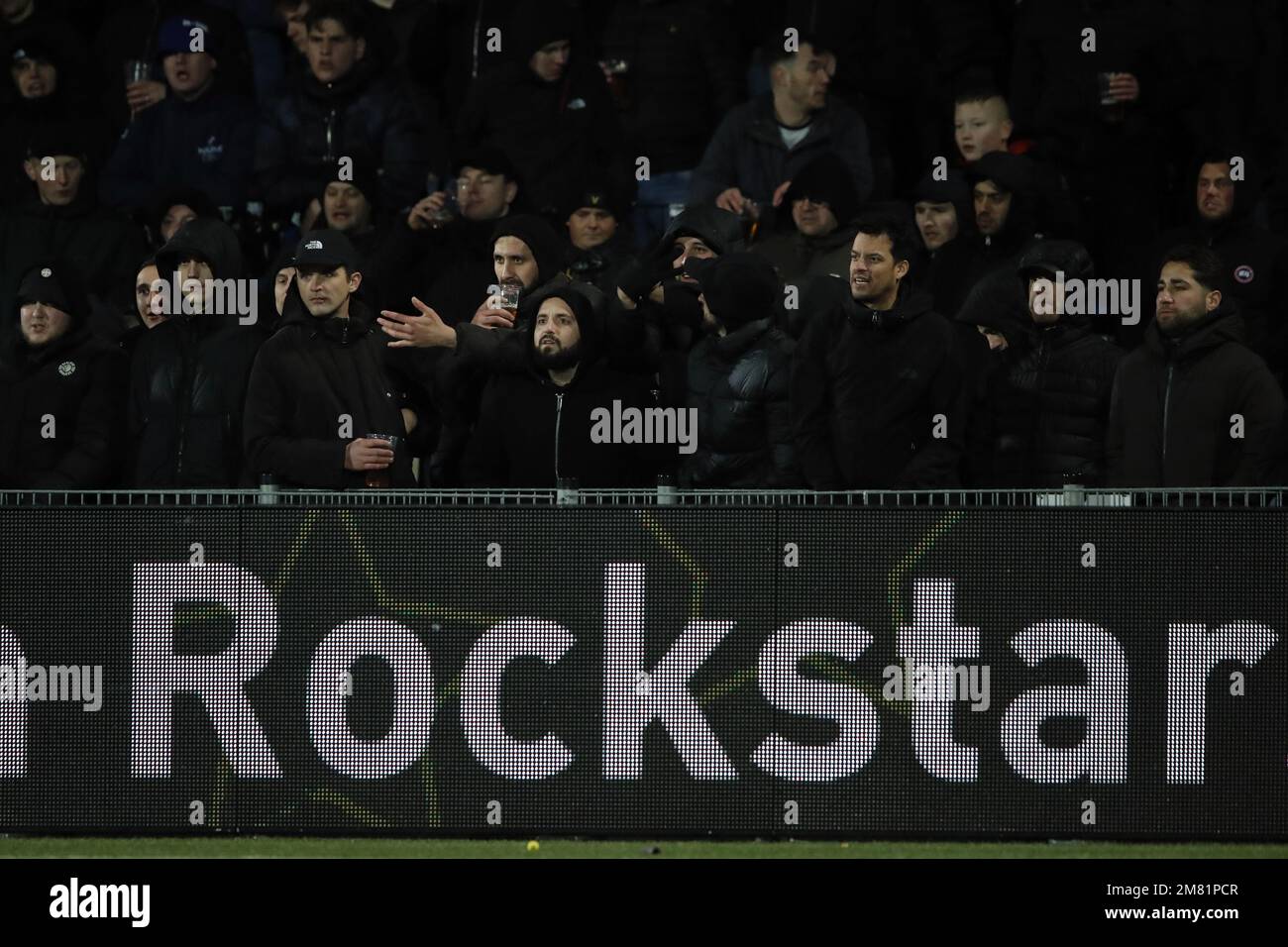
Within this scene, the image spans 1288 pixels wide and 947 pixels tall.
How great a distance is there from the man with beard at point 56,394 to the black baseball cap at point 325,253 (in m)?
1.63

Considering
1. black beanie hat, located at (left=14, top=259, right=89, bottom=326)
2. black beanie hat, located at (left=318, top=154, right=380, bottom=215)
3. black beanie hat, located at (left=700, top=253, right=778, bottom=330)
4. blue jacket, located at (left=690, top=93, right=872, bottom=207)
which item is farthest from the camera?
blue jacket, located at (left=690, top=93, right=872, bottom=207)

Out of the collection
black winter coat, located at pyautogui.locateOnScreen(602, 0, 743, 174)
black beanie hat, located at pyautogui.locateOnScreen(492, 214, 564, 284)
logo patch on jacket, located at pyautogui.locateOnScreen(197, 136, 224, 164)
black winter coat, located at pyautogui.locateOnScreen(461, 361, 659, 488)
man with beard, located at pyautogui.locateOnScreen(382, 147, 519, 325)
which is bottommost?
black winter coat, located at pyautogui.locateOnScreen(461, 361, 659, 488)

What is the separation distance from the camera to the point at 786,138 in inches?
572

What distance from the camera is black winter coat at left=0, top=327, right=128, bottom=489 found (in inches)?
490

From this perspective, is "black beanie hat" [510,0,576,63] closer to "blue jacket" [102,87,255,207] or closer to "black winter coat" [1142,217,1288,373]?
"blue jacket" [102,87,255,207]

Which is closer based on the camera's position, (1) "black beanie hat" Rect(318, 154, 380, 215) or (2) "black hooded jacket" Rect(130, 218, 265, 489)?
(2) "black hooded jacket" Rect(130, 218, 265, 489)

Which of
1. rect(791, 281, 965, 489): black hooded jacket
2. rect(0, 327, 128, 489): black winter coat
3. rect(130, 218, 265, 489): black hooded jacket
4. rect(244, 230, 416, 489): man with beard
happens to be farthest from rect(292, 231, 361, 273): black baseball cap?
rect(791, 281, 965, 489): black hooded jacket

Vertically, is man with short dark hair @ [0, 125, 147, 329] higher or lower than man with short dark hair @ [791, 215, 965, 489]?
higher

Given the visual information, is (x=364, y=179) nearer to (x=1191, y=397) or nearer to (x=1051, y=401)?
(x=1051, y=401)

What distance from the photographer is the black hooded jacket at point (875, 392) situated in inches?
451

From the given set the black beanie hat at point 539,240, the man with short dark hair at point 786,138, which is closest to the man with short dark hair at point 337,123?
the man with short dark hair at point 786,138

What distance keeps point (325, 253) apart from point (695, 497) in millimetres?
2747

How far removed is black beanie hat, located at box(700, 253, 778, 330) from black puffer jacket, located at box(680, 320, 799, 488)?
3.2 inches

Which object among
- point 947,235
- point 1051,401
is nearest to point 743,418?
point 1051,401
